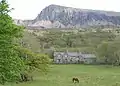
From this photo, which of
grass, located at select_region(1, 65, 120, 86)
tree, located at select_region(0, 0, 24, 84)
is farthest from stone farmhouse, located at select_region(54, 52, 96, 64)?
tree, located at select_region(0, 0, 24, 84)

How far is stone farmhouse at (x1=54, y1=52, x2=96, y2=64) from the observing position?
10731cm

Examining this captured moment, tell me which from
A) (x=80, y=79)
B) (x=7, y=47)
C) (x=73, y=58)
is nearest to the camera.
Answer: (x=7, y=47)

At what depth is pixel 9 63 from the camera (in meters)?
26.5

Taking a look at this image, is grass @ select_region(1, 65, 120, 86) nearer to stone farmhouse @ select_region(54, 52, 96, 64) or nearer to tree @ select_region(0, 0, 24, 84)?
tree @ select_region(0, 0, 24, 84)

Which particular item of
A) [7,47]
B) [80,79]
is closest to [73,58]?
[80,79]

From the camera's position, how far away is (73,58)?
109875 mm

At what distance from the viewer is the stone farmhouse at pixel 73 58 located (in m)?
107

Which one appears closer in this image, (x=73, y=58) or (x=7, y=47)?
(x=7, y=47)

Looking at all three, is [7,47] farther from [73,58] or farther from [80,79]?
[73,58]

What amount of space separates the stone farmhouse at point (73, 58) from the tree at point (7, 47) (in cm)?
7956

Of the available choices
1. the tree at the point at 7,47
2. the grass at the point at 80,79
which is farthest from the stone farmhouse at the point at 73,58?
the tree at the point at 7,47

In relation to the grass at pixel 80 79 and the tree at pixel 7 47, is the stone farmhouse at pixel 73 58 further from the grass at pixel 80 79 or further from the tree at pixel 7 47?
the tree at pixel 7 47

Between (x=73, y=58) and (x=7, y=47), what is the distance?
275 ft

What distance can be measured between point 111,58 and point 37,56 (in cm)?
4406
